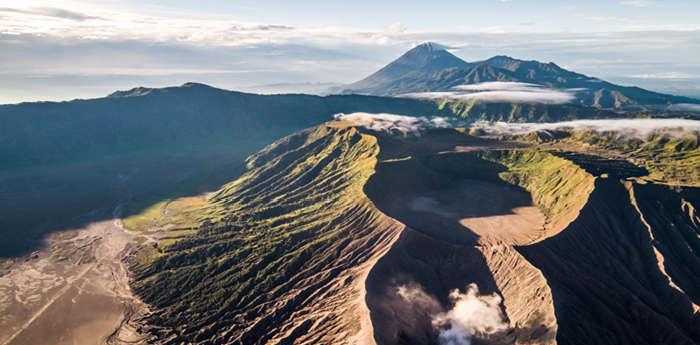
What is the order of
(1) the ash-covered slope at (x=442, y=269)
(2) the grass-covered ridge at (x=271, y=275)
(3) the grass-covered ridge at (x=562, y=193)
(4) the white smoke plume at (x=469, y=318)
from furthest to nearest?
(3) the grass-covered ridge at (x=562, y=193) < (2) the grass-covered ridge at (x=271, y=275) < (1) the ash-covered slope at (x=442, y=269) < (4) the white smoke plume at (x=469, y=318)

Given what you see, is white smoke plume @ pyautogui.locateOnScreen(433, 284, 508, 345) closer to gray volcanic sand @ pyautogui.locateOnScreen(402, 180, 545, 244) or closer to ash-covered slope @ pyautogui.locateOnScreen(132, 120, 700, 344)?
ash-covered slope @ pyautogui.locateOnScreen(132, 120, 700, 344)

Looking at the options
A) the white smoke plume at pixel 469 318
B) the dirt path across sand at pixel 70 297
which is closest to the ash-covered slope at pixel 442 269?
the white smoke plume at pixel 469 318

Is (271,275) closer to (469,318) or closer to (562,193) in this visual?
(469,318)

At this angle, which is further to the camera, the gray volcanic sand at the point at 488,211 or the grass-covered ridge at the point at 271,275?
the gray volcanic sand at the point at 488,211

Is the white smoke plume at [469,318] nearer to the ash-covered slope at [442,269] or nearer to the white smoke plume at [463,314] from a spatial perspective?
the white smoke plume at [463,314]

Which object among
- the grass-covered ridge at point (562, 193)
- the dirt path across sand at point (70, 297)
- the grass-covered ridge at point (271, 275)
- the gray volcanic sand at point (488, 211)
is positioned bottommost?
the dirt path across sand at point (70, 297)

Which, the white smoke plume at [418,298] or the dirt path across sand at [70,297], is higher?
the white smoke plume at [418,298]

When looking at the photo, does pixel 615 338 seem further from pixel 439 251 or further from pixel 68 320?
pixel 68 320

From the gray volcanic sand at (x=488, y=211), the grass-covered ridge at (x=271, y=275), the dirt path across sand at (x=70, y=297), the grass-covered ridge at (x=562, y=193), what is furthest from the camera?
the grass-covered ridge at (x=562, y=193)
